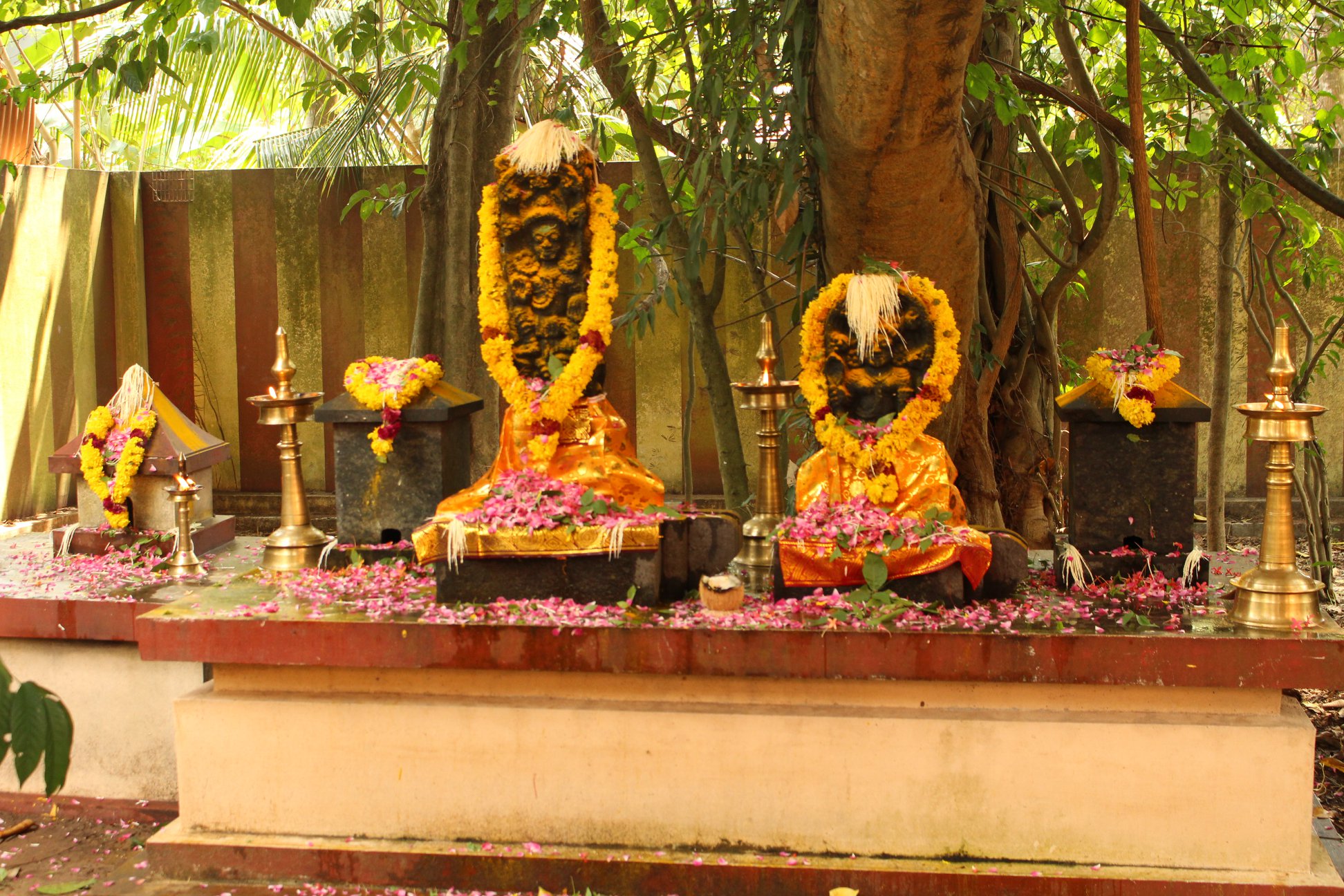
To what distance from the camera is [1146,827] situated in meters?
3.54

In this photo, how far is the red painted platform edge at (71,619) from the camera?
4312 millimetres

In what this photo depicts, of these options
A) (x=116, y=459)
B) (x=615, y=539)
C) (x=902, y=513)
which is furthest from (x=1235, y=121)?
(x=116, y=459)

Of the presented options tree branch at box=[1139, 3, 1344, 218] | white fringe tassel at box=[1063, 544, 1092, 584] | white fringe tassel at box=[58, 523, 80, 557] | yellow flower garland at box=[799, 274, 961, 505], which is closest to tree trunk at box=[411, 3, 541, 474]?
white fringe tassel at box=[58, 523, 80, 557]

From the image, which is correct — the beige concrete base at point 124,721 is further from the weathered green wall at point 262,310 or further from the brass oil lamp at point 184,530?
the weathered green wall at point 262,310

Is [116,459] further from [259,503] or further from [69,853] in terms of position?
[259,503]

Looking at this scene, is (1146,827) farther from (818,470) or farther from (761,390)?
(761,390)

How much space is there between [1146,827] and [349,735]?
2470 millimetres

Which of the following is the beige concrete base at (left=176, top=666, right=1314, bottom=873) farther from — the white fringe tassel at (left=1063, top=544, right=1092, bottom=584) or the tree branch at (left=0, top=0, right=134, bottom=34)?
the tree branch at (left=0, top=0, right=134, bottom=34)

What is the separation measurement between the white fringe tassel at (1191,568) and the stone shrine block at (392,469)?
268cm

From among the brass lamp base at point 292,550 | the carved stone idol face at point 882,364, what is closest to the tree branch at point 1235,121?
the carved stone idol face at point 882,364

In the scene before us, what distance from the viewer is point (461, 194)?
6.23m

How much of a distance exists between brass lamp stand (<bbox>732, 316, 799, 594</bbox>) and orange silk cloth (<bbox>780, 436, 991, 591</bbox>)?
0.98ft

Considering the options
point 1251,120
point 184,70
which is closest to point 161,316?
point 184,70

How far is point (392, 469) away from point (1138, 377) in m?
2.74
